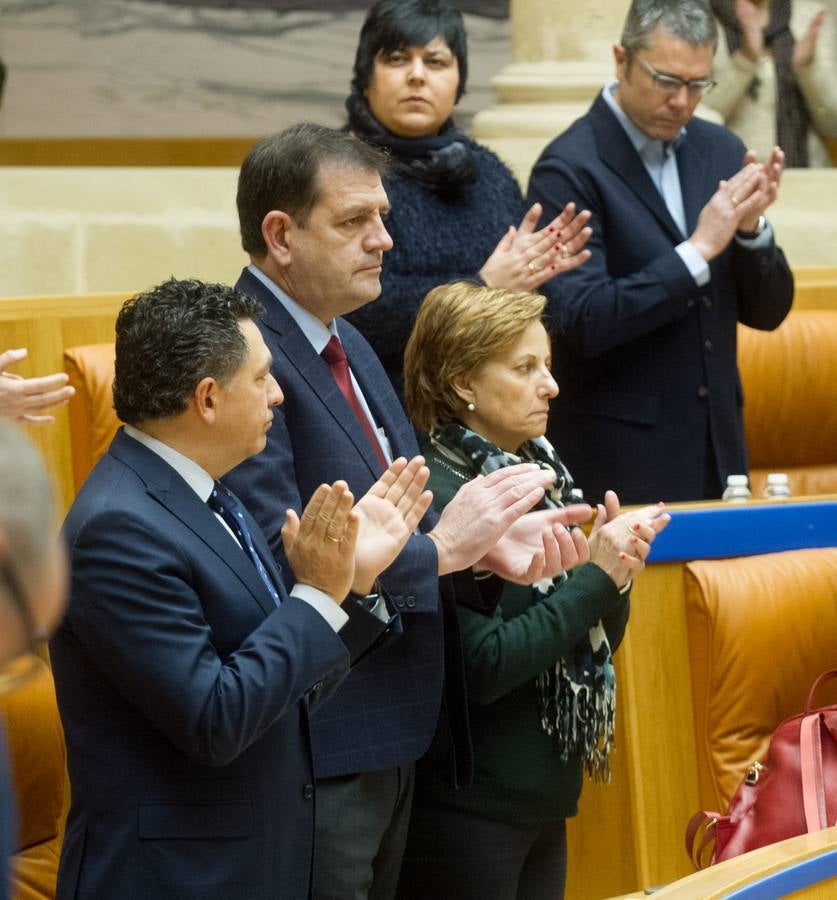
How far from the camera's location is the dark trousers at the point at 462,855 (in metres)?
2.57

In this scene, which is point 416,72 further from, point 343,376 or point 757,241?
point 343,376

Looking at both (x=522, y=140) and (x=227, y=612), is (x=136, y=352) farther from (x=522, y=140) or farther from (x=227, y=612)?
(x=522, y=140)

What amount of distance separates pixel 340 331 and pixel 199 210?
7.29 ft

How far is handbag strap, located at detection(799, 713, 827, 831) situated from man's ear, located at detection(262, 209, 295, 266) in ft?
3.44

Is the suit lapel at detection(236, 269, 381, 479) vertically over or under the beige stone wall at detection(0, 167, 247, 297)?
over

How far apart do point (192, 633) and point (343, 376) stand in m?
0.63

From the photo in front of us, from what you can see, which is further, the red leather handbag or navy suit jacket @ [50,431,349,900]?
the red leather handbag

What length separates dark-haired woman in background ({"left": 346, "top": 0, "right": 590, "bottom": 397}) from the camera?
320cm

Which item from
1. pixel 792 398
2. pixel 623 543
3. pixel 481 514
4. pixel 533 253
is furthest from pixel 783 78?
pixel 481 514

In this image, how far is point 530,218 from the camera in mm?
3271

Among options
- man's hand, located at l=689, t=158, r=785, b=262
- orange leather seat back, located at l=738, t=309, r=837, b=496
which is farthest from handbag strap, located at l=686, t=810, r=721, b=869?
orange leather seat back, located at l=738, t=309, r=837, b=496

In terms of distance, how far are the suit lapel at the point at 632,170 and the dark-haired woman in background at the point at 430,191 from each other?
202 mm

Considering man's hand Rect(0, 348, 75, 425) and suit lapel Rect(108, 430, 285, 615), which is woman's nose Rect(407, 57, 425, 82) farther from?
suit lapel Rect(108, 430, 285, 615)

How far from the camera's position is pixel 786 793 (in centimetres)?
265
